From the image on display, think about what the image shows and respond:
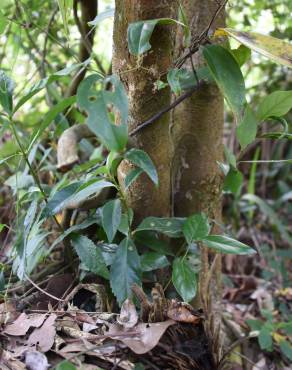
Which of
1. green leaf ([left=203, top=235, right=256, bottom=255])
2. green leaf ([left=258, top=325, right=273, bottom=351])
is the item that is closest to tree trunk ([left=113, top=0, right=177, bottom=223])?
green leaf ([left=203, top=235, right=256, bottom=255])

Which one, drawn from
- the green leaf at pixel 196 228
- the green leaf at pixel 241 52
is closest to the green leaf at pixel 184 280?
A: the green leaf at pixel 196 228

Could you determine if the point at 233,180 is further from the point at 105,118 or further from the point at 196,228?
the point at 105,118

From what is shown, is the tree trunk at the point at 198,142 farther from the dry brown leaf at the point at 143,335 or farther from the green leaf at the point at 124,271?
the dry brown leaf at the point at 143,335

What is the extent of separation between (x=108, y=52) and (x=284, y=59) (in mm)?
1575

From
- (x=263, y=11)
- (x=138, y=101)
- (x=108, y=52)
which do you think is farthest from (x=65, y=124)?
(x=108, y=52)

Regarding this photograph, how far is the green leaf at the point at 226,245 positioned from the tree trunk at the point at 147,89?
16cm

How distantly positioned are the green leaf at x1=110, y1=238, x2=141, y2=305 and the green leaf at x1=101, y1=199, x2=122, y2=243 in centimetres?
6

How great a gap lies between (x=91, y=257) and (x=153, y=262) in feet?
0.36

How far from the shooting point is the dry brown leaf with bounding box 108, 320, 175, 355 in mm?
597

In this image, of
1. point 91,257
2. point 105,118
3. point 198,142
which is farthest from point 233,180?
point 105,118

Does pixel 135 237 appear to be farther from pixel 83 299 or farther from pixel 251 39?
pixel 251 39

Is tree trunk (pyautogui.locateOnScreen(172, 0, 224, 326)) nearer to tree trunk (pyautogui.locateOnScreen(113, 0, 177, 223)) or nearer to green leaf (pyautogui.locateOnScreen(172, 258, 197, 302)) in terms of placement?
tree trunk (pyautogui.locateOnScreen(113, 0, 177, 223))

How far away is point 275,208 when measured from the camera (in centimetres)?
195

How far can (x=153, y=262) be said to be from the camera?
31.9 inches
